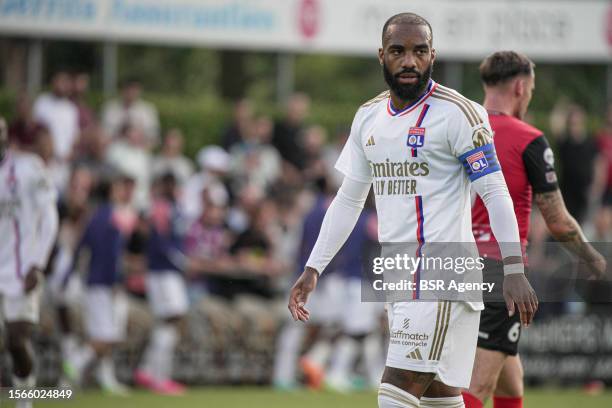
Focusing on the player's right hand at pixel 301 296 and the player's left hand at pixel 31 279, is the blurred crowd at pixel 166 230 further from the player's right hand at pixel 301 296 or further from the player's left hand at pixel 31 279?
the player's right hand at pixel 301 296

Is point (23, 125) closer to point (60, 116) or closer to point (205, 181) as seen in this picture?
point (60, 116)

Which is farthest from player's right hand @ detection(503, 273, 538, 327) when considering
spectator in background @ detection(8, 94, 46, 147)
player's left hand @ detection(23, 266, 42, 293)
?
spectator in background @ detection(8, 94, 46, 147)

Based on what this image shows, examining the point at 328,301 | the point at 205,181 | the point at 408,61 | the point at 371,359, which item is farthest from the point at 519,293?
the point at 205,181

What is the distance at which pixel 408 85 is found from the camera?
6539mm

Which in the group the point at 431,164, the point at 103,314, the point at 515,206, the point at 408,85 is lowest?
the point at 103,314

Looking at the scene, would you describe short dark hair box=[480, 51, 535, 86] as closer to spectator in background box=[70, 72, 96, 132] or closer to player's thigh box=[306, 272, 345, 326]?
player's thigh box=[306, 272, 345, 326]

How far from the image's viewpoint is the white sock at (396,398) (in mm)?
6402

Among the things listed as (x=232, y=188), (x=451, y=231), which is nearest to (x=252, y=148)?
(x=232, y=188)

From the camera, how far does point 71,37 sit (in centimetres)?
1867

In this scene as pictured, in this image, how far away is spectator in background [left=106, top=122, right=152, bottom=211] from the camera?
16766 millimetres

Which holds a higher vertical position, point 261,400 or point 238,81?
point 238,81

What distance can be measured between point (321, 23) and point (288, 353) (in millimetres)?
6534

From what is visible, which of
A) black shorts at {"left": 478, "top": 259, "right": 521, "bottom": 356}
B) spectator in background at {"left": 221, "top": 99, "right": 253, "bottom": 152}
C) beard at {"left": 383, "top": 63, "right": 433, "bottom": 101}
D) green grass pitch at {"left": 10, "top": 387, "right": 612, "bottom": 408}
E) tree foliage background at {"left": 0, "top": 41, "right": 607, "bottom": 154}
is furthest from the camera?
tree foliage background at {"left": 0, "top": 41, "right": 607, "bottom": 154}

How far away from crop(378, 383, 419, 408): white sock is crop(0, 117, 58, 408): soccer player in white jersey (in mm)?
4678
